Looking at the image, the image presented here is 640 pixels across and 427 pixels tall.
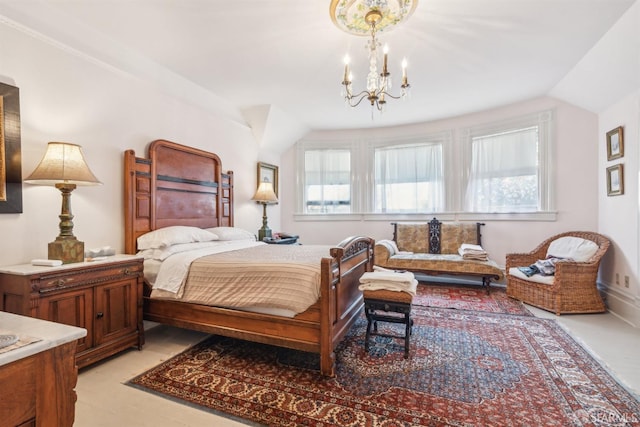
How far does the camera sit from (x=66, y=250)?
2.24 m

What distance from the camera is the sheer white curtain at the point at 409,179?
17.7ft

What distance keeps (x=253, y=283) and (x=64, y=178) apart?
158 centimetres

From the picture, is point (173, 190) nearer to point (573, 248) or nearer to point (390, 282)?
point (390, 282)

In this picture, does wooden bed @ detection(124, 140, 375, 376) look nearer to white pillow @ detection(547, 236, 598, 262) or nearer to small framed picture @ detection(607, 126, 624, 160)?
white pillow @ detection(547, 236, 598, 262)

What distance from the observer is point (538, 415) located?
69.6 inches

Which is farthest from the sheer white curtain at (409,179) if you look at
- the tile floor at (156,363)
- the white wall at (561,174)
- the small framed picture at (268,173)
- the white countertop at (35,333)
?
the white countertop at (35,333)

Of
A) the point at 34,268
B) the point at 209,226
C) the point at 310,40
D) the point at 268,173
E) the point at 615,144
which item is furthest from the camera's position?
the point at 268,173

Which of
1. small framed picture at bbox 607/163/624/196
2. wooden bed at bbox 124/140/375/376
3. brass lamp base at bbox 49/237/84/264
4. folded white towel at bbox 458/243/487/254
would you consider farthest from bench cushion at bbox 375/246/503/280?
brass lamp base at bbox 49/237/84/264

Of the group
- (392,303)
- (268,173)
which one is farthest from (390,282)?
(268,173)

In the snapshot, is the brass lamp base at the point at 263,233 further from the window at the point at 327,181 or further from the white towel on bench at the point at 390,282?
the white towel on bench at the point at 390,282

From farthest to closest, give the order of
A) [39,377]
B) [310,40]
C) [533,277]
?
[533,277] < [310,40] < [39,377]

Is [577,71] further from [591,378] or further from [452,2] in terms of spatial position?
[591,378]

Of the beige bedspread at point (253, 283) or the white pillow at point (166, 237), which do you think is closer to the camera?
the beige bedspread at point (253, 283)

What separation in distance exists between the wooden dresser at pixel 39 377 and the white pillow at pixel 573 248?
477cm
